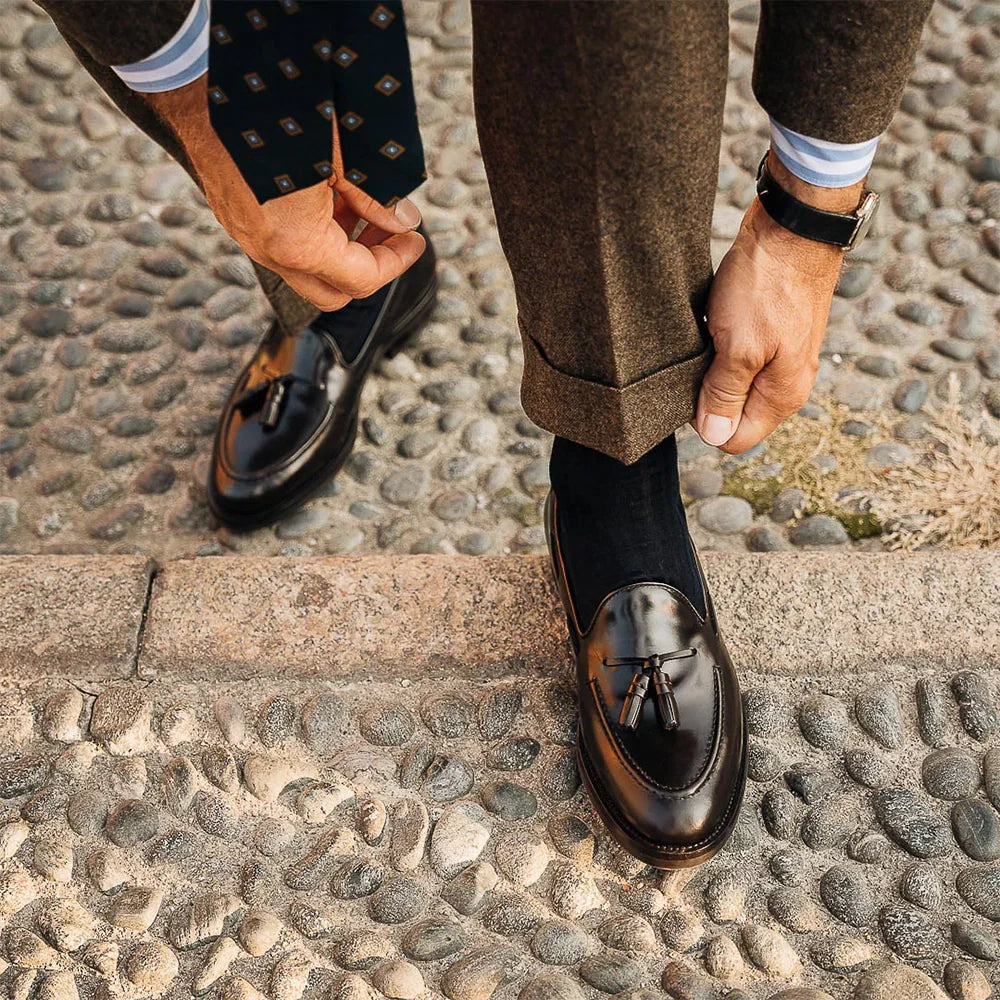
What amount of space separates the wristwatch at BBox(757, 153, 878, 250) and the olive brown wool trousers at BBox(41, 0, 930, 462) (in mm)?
82

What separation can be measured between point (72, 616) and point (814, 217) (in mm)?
1128

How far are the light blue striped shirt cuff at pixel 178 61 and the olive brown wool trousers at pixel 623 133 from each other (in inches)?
0.5

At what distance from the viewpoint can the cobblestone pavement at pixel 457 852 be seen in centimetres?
122

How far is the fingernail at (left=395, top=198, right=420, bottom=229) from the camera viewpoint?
3.97ft

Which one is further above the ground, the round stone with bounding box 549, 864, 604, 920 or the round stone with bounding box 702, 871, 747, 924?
the round stone with bounding box 702, 871, 747, 924

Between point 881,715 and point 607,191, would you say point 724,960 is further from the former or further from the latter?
point 607,191

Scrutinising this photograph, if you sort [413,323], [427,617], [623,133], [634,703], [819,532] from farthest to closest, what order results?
1. [413,323]
2. [819,532]
3. [427,617]
4. [634,703]
5. [623,133]

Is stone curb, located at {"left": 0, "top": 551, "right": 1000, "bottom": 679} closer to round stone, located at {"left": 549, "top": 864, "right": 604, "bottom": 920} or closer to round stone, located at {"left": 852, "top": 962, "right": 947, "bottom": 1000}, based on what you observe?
round stone, located at {"left": 549, "top": 864, "right": 604, "bottom": 920}

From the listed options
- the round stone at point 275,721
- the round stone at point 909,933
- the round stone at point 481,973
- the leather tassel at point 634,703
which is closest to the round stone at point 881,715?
the round stone at point 909,933

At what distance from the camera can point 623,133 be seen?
3.09ft

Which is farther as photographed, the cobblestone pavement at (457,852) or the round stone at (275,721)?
the round stone at (275,721)

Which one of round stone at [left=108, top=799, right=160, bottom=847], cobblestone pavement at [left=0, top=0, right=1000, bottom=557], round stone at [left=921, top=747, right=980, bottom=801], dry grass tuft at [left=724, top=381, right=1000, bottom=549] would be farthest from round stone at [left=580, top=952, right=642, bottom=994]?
dry grass tuft at [left=724, top=381, right=1000, bottom=549]

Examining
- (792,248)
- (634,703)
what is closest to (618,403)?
(792,248)

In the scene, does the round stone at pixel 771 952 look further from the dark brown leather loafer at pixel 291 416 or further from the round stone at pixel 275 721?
the dark brown leather loafer at pixel 291 416
